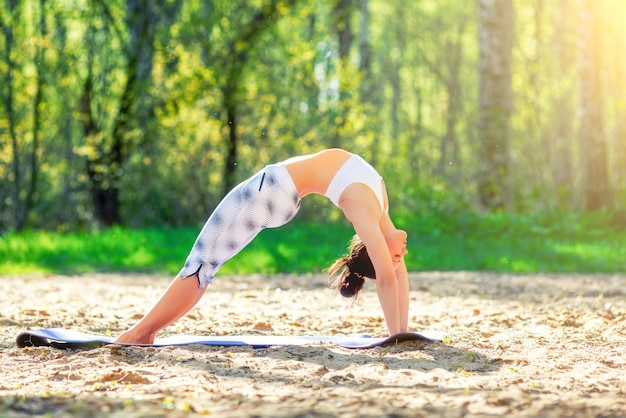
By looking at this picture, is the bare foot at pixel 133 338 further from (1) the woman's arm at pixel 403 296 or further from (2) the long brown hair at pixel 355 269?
(1) the woman's arm at pixel 403 296

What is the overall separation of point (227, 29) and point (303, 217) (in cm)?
353

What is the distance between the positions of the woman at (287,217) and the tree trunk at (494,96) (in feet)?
33.1

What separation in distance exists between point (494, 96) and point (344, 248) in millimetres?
4612

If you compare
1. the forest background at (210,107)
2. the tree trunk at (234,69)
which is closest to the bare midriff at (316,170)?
the forest background at (210,107)

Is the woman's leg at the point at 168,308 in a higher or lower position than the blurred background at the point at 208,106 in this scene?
lower

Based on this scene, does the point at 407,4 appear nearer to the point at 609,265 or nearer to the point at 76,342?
the point at 609,265

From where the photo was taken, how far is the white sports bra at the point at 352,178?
17.2 ft

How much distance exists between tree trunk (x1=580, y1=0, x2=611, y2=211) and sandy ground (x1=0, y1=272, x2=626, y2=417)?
19.8ft

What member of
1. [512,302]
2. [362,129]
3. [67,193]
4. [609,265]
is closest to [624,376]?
[512,302]

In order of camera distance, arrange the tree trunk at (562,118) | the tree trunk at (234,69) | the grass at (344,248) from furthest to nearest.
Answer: the tree trunk at (562,118) → the tree trunk at (234,69) → the grass at (344,248)

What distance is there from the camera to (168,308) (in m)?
5.41

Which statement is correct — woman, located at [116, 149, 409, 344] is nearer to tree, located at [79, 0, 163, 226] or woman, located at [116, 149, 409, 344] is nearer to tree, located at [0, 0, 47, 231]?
tree, located at [0, 0, 47, 231]

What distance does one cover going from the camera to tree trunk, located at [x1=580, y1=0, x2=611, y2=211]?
14.7m

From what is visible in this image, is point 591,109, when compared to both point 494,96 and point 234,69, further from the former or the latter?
point 234,69
